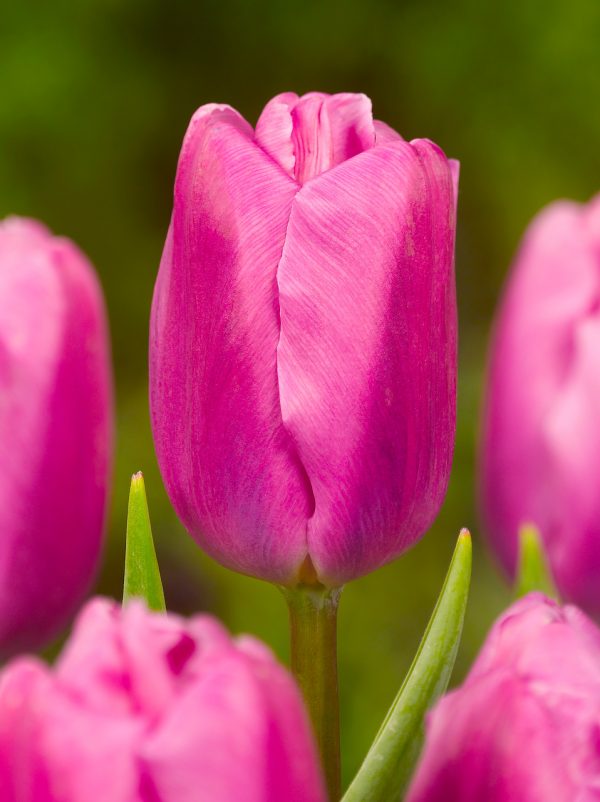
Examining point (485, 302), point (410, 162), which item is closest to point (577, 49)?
point (485, 302)

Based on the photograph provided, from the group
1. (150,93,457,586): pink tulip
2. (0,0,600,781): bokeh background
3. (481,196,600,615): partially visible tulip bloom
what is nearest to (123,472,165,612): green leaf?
(150,93,457,586): pink tulip

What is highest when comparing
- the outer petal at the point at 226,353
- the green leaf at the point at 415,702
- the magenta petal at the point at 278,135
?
the magenta petal at the point at 278,135

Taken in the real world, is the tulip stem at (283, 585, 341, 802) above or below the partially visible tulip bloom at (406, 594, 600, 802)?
below

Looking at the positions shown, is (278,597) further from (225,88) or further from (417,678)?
(417,678)

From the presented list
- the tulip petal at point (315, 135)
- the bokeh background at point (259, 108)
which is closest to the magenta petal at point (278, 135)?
the tulip petal at point (315, 135)

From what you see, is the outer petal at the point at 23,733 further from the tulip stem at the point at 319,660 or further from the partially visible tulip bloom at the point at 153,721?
the tulip stem at the point at 319,660

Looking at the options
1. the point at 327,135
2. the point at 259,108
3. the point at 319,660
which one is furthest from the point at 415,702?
the point at 259,108

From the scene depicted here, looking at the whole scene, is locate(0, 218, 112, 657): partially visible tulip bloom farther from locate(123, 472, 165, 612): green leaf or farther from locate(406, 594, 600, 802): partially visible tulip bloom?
locate(406, 594, 600, 802): partially visible tulip bloom

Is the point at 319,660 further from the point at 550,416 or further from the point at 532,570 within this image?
the point at 550,416
